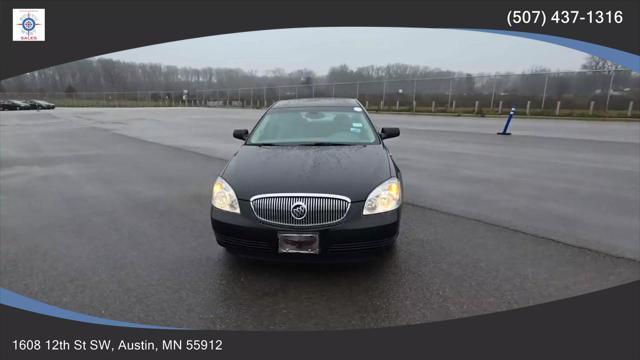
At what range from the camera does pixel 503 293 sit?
313cm

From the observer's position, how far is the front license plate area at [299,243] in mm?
3123

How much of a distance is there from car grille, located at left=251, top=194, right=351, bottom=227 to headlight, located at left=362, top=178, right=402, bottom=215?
198mm

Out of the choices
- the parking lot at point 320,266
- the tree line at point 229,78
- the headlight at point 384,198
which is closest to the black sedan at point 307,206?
the headlight at point 384,198

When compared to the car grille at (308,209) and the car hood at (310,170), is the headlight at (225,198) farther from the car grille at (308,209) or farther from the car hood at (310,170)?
Answer: the car grille at (308,209)

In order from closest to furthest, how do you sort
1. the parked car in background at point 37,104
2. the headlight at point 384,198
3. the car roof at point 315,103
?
the headlight at point 384,198, the car roof at point 315,103, the parked car in background at point 37,104

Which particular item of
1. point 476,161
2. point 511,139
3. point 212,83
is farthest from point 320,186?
point 212,83

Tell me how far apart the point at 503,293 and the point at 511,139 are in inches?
473

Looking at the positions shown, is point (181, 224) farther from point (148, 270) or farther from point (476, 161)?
point (476, 161)

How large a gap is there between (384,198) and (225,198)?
1.45 m

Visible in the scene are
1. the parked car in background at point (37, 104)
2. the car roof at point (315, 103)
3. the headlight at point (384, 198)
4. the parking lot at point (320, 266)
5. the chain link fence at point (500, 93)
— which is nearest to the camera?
the parking lot at point (320, 266)

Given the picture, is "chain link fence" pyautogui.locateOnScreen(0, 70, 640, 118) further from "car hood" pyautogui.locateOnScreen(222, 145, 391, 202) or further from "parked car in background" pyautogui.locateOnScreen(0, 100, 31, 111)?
"car hood" pyautogui.locateOnScreen(222, 145, 391, 202)

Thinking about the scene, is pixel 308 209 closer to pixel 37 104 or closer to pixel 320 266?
pixel 320 266

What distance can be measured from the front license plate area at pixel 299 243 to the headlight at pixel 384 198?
0.49 meters

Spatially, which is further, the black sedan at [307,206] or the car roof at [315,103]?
the car roof at [315,103]
